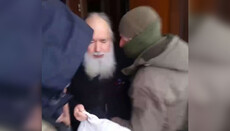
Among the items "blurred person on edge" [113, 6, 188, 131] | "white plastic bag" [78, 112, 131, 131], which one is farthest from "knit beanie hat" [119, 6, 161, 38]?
"white plastic bag" [78, 112, 131, 131]

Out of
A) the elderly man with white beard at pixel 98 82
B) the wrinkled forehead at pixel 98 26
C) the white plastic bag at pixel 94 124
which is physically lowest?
the white plastic bag at pixel 94 124

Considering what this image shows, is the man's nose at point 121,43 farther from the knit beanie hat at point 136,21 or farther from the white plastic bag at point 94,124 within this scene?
the white plastic bag at point 94,124

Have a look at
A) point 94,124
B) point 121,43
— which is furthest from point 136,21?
point 94,124

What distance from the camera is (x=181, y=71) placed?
1.82 ft

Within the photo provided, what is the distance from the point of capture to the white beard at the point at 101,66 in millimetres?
541

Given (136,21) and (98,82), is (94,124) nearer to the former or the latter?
(98,82)

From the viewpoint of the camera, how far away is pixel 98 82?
552 mm

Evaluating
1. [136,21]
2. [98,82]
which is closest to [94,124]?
[98,82]

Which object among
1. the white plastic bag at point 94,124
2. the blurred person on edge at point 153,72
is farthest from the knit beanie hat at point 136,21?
the white plastic bag at point 94,124

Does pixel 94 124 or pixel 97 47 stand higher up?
pixel 97 47

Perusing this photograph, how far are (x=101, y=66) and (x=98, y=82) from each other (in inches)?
1.0

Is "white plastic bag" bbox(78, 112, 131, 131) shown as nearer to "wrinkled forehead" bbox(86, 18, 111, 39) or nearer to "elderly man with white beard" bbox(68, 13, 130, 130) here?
"elderly man with white beard" bbox(68, 13, 130, 130)

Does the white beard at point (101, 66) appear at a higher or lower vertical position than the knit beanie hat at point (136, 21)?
lower

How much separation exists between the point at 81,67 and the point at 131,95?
0.09 m
